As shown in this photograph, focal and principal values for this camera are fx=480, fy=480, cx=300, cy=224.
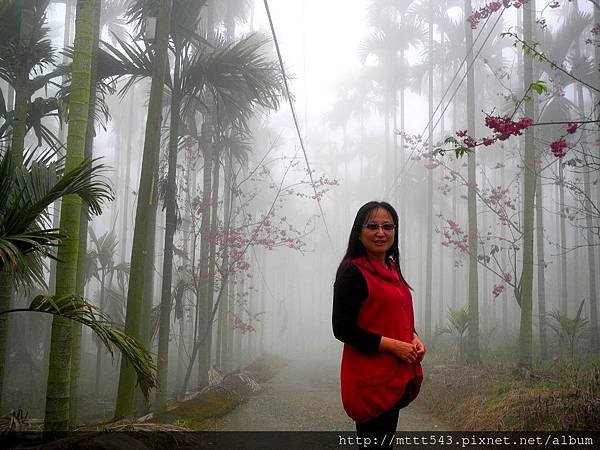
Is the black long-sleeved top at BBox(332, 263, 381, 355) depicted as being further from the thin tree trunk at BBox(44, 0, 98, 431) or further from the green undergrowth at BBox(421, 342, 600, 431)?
the green undergrowth at BBox(421, 342, 600, 431)

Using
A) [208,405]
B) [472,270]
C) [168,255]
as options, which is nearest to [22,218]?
[168,255]

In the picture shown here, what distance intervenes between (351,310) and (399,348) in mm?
268

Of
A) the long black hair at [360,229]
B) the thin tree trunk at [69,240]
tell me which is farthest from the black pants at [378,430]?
the thin tree trunk at [69,240]

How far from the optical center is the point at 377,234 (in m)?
2.39

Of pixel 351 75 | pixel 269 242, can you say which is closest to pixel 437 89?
pixel 351 75

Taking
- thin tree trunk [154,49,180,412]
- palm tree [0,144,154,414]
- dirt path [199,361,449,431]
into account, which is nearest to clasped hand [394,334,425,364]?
palm tree [0,144,154,414]

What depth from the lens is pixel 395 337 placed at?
2240mm

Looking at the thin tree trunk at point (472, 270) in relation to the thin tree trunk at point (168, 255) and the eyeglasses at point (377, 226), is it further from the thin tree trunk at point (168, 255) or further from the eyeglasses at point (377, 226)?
the eyeglasses at point (377, 226)

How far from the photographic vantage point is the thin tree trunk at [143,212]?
5406mm

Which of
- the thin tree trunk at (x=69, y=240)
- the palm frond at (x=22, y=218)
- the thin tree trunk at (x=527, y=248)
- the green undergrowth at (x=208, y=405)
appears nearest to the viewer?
the palm frond at (x=22, y=218)

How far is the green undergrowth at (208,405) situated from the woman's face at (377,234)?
4335 mm

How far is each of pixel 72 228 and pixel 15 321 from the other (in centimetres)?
917

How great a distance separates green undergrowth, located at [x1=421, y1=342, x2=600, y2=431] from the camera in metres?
5.12

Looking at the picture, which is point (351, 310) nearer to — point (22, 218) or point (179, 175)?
point (22, 218)
